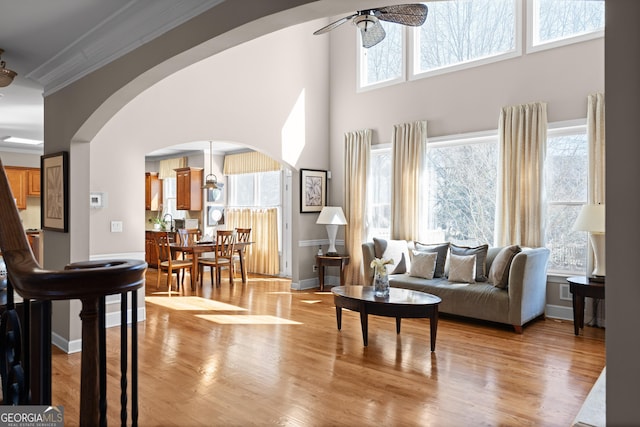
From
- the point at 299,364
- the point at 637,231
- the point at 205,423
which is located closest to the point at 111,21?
the point at 205,423

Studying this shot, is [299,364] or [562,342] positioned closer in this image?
[299,364]

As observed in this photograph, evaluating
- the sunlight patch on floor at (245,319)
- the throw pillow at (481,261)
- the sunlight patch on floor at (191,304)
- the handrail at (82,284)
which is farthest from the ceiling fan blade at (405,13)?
the sunlight patch on floor at (191,304)

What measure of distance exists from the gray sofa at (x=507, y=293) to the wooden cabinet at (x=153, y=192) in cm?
732

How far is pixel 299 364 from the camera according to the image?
3.76m

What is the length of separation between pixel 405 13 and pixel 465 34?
256cm

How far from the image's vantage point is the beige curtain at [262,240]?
29.1ft

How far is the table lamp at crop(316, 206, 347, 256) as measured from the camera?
7086mm

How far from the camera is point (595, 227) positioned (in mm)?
4559

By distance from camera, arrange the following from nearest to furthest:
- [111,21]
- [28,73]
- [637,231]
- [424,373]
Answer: [637,231]
[111,21]
[424,373]
[28,73]

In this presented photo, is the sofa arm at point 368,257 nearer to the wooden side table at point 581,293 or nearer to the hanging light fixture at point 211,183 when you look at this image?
the wooden side table at point 581,293

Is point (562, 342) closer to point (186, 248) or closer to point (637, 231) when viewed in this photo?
point (637, 231)

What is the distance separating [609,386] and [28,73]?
16.8 feet

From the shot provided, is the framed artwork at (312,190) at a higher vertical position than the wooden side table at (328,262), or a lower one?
higher

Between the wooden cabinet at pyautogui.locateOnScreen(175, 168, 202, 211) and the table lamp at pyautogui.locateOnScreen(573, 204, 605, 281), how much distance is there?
7.41 meters
